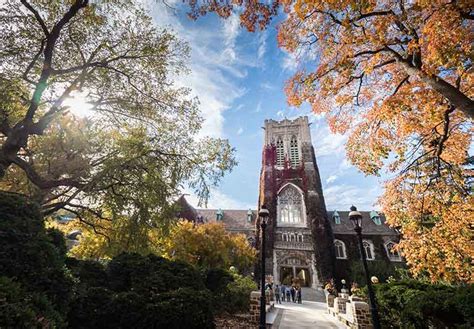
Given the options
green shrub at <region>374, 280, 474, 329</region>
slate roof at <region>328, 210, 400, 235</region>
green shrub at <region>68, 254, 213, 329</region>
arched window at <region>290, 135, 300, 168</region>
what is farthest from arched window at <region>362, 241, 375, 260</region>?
green shrub at <region>68, 254, 213, 329</region>

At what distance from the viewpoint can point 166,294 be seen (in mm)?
5301

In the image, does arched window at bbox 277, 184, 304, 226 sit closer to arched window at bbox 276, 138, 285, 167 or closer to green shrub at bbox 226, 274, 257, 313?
arched window at bbox 276, 138, 285, 167

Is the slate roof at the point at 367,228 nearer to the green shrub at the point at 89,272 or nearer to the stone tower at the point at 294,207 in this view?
the stone tower at the point at 294,207

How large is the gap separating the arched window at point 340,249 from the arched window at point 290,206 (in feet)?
16.3

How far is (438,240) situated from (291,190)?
22.2m

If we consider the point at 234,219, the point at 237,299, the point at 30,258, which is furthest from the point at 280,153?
the point at 30,258

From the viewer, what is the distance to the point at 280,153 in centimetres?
3331

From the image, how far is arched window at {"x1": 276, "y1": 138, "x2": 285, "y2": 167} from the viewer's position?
32438mm

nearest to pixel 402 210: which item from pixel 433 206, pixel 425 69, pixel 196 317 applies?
pixel 433 206

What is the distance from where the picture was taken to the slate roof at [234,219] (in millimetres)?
31538

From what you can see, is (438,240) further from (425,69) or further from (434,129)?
(425,69)

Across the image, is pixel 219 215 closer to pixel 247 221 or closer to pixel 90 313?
pixel 247 221

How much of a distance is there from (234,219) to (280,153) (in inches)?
464

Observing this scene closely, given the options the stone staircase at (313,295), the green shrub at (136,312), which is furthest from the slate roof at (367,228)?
the green shrub at (136,312)
